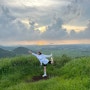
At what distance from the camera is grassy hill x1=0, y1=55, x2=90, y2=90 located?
25431mm

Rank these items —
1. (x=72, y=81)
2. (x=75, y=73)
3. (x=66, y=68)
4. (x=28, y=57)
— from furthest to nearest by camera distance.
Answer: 1. (x=28, y=57)
2. (x=66, y=68)
3. (x=75, y=73)
4. (x=72, y=81)

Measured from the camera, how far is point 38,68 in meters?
33.4

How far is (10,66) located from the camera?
34.7 m

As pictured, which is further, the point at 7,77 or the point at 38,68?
the point at 38,68

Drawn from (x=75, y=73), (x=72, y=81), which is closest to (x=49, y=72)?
(x=75, y=73)

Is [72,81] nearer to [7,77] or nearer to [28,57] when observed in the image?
[7,77]

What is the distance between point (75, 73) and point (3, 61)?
36.0ft

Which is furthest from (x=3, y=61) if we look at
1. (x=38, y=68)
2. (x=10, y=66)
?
(x=38, y=68)

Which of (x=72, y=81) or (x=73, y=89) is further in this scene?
(x=72, y=81)

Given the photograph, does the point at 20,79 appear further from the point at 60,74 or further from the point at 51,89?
the point at 51,89

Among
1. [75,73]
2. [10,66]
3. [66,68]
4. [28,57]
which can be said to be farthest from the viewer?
[28,57]

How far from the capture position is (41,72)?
3209 cm

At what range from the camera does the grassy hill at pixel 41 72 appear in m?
25.4

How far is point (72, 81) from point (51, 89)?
2.37 meters
